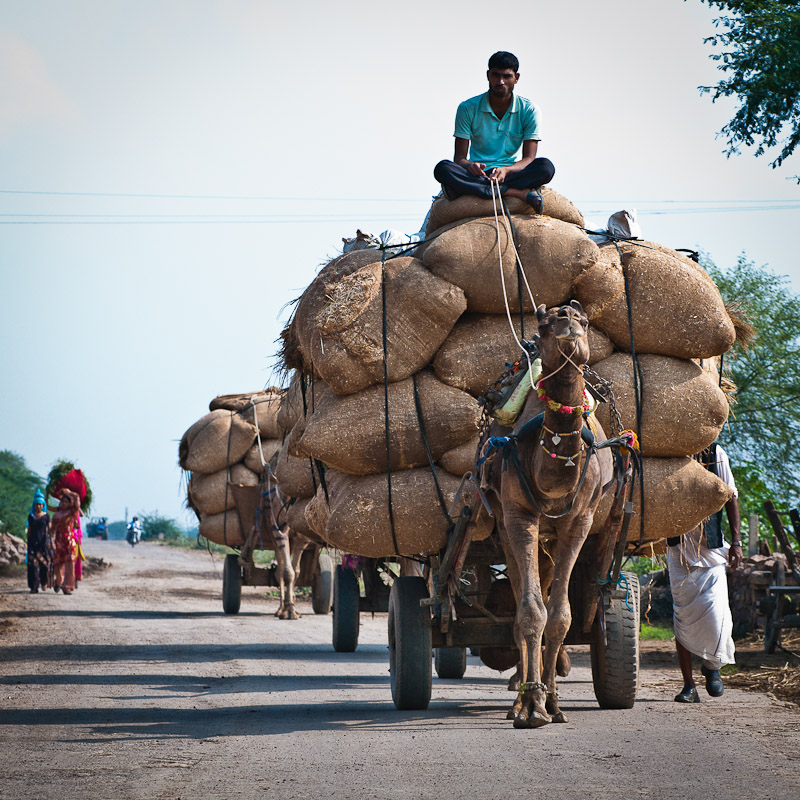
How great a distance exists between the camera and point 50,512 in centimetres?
2450

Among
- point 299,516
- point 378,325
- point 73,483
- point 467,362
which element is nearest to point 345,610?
point 299,516

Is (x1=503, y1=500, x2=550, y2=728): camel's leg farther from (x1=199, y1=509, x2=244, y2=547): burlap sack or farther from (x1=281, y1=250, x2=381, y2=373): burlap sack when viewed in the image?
(x1=199, y1=509, x2=244, y2=547): burlap sack

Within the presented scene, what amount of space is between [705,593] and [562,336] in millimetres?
4047

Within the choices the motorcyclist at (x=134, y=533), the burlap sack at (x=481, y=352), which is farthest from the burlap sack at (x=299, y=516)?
the motorcyclist at (x=134, y=533)

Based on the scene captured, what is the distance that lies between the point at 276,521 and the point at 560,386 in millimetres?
12882

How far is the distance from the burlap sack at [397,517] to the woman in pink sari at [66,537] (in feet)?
54.7

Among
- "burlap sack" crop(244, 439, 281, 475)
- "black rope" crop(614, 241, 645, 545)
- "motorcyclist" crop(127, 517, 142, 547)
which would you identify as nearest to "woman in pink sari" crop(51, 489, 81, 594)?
"burlap sack" crop(244, 439, 281, 475)

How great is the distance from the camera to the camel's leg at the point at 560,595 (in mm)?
7340

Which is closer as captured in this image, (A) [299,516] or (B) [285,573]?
(A) [299,516]

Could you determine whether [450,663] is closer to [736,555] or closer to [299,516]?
[299,516]

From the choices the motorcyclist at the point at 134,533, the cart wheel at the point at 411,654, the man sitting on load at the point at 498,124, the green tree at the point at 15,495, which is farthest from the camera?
the motorcyclist at the point at 134,533

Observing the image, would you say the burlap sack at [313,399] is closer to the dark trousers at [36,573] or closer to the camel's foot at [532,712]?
the camel's foot at [532,712]

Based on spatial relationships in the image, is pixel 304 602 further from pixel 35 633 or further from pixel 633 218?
pixel 633 218

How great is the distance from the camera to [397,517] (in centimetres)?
814
